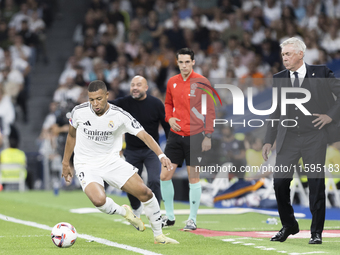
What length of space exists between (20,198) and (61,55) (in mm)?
8501

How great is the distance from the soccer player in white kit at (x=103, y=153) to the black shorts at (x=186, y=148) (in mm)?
1373

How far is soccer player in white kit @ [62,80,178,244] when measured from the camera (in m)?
7.08

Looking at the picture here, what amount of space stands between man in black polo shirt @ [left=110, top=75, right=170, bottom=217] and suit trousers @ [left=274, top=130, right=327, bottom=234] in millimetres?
2541

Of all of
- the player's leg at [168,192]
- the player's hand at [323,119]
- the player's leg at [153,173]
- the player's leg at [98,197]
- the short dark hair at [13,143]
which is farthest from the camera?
the short dark hair at [13,143]

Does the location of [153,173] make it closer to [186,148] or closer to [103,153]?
[186,148]

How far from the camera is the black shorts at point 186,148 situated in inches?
341

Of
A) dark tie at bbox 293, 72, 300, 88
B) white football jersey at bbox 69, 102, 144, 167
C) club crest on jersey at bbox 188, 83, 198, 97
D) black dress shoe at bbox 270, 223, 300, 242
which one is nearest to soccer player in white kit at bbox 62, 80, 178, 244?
white football jersey at bbox 69, 102, 144, 167

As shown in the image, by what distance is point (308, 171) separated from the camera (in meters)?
6.96

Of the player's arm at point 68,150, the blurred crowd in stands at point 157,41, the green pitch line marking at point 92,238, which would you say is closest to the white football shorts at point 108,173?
the player's arm at point 68,150

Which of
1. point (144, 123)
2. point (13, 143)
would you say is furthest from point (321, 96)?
point (13, 143)

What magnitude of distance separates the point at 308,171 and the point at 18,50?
1460 centimetres

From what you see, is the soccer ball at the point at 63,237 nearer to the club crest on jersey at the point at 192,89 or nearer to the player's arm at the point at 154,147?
the player's arm at the point at 154,147

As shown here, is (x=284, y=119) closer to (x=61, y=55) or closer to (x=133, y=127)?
(x=133, y=127)

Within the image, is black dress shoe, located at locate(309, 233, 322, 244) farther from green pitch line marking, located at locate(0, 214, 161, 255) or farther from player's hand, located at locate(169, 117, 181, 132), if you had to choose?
player's hand, located at locate(169, 117, 181, 132)
